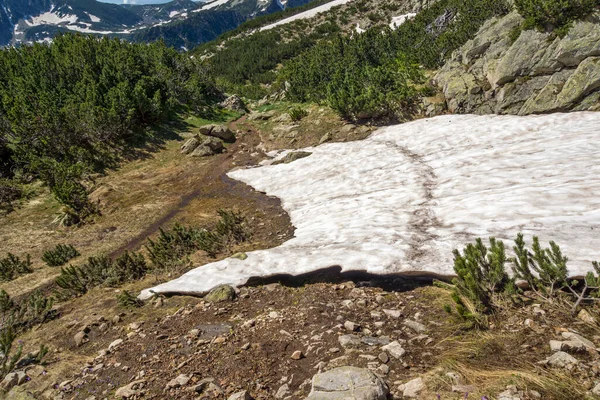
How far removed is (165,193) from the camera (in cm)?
1556

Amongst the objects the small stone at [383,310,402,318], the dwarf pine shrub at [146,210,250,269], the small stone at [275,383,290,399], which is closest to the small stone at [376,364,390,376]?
the small stone at [275,383,290,399]

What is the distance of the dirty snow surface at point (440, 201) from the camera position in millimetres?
5984

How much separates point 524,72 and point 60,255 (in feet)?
68.3

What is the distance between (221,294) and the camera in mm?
6211

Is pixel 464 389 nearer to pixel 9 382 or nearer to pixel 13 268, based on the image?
pixel 9 382

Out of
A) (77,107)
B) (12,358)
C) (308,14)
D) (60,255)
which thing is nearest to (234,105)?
(77,107)

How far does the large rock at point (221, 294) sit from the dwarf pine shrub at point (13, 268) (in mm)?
7903

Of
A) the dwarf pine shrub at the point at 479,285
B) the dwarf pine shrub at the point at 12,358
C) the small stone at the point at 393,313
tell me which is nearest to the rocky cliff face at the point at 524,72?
the dwarf pine shrub at the point at 479,285

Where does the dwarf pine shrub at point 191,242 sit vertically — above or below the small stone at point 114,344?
below

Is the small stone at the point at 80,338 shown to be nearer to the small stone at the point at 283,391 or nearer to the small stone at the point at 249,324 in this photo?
the small stone at the point at 249,324

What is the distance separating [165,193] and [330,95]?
1178cm

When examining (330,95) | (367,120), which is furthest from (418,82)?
(330,95)

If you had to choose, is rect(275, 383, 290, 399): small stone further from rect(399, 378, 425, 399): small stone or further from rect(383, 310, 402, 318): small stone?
rect(383, 310, 402, 318): small stone

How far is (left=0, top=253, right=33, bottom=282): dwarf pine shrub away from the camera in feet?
31.8
